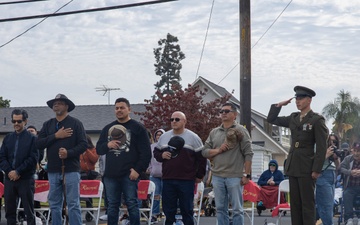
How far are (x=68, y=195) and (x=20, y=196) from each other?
53.2 inches

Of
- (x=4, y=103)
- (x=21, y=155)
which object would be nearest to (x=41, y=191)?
(x=21, y=155)

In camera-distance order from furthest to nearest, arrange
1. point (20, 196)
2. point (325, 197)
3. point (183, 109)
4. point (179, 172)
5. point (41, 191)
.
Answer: point (183, 109)
point (41, 191)
point (325, 197)
point (20, 196)
point (179, 172)

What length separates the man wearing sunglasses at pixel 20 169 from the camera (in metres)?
12.0

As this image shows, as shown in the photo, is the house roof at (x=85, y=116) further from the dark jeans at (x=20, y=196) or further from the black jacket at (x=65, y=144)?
the black jacket at (x=65, y=144)

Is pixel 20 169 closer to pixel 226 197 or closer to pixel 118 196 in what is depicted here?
pixel 118 196

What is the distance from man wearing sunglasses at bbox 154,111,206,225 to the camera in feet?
36.6

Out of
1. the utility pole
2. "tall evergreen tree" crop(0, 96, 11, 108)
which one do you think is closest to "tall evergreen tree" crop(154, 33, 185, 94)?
"tall evergreen tree" crop(0, 96, 11, 108)

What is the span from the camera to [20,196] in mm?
12086

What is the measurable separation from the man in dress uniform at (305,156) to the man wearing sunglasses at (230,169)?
969 mm

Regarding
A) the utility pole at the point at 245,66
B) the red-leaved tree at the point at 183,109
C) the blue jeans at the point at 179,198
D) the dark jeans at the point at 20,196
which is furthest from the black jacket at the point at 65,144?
the red-leaved tree at the point at 183,109

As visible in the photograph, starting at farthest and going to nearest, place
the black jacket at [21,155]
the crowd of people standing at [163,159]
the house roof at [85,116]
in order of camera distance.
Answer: the house roof at [85,116]
the black jacket at [21,155]
the crowd of people standing at [163,159]

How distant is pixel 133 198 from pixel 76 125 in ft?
5.06

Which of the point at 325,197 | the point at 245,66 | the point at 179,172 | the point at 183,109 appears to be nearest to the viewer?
the point at 179,172

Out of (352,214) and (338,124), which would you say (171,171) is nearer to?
(352,214)
